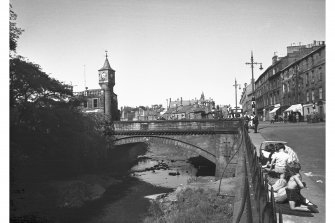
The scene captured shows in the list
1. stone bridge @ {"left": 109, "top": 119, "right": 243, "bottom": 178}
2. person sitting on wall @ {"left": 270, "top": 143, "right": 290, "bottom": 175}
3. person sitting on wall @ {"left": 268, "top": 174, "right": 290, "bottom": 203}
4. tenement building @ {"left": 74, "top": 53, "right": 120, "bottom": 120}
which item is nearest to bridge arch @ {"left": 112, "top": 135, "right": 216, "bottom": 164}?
stone bridge @ {"left": 109, "top": 119, "right": 243, "bottom": 178}

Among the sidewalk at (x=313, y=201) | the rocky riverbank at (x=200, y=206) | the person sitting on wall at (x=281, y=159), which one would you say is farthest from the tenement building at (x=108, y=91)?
the sidewalk at (x=313, y=201)

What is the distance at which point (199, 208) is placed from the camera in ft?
40.6

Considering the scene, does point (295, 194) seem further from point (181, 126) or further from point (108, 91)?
point (108, 91)

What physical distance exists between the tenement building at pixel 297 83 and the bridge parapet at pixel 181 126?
8.57 metres

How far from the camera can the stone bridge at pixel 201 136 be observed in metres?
20.9

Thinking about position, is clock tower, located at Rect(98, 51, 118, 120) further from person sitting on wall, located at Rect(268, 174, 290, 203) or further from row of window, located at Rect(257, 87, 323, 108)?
person sitting on wall, located at Rect(268, 174, 290, 203)

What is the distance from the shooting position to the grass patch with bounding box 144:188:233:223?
38.9ft

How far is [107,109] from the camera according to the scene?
106 ft

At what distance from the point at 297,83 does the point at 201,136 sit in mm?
14872

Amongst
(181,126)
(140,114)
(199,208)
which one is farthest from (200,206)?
(140,114)

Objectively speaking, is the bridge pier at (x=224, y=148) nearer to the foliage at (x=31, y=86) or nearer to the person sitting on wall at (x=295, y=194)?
the foliage at (x=31, y=86)

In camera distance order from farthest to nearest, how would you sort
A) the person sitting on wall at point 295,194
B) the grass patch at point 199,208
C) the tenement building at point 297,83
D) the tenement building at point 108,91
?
the tenement building at point 108,91, the tenement building at point 297,83, the grass patch at point 199,208, the person sitting on wall at point 295,194

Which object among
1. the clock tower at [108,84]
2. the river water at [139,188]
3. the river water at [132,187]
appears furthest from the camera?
the clock tower at [108,84]
